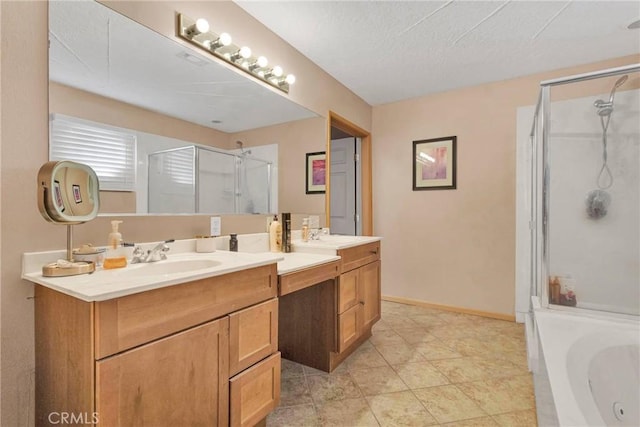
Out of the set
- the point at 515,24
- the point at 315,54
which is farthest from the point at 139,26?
the point at 515,24

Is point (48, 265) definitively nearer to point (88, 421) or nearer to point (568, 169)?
point (88, 421)

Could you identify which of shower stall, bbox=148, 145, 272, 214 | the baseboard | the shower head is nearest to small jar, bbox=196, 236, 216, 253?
shower stall, bbox=148, 145, 272, 214

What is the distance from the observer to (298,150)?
2436 mm

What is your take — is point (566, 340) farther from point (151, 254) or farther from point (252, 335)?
point (151, 254)

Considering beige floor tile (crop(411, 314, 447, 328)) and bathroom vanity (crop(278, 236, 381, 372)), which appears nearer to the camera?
bathroom vanity (crop(278, 236, 381, 372))

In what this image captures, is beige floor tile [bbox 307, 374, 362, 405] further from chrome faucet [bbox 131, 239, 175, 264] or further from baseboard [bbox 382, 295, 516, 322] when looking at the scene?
baseboard [bbox 382, 295, 516, 322]

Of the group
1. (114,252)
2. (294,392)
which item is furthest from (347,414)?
(114,252)

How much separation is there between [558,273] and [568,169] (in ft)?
2.88

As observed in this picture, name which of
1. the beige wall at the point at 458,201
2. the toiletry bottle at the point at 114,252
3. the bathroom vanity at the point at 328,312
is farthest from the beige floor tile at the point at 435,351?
the toiletry bottle at the point at 114,252

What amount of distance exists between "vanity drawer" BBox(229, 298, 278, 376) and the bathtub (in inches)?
43.4

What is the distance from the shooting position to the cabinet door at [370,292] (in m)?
2.23

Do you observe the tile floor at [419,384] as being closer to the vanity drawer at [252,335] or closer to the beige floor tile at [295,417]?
the beige floor tile at [295,417]

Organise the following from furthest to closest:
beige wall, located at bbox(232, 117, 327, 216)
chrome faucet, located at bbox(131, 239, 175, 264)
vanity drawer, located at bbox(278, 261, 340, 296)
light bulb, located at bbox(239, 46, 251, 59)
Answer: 1. beige wall, located at bbox(232, 117, 327, 216)
2. light bulb, located at bbox(239, 46, 251, 59)
3. vanity drawer, located at bbox(278, 261, 340, 296)
4. chrome faucet, located at bbox(131, 239, 175, 264)

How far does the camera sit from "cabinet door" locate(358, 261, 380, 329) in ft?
7.31
